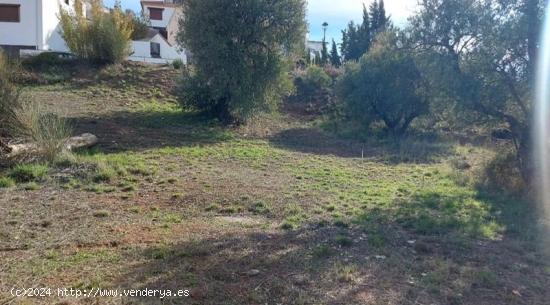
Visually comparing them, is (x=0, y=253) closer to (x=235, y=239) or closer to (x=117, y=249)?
Answer: (x=117, y=249)

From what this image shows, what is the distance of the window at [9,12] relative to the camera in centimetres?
2402

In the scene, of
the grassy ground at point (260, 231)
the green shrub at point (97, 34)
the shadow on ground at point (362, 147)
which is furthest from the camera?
the green shrub at point (97, 34)

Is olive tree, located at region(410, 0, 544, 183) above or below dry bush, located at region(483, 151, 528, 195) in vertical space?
above

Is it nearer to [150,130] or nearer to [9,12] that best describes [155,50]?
[9,12]

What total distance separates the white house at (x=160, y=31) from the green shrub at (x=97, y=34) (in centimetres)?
1230

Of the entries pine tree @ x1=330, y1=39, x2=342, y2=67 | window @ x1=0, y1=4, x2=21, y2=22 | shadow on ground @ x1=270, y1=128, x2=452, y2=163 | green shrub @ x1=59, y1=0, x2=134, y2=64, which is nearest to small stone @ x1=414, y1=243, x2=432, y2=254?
shadow on ground @ x1=270, y1=128, x2=452, y2=163

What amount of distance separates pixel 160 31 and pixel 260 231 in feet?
124

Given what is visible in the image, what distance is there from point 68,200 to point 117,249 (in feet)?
7.25

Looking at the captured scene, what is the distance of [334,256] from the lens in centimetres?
443

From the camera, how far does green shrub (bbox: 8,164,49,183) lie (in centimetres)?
683

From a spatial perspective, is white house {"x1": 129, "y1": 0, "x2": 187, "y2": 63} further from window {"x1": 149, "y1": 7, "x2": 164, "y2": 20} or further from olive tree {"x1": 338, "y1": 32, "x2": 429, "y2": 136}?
olive tree {"x1": 338, "y1": 32, "x2": 429, "y2": 136}

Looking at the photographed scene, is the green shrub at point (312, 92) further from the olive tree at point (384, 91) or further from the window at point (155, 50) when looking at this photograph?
the window at point (155, 50)

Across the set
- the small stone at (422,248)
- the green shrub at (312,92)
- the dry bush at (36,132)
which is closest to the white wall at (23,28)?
the green shrub at (312,92)

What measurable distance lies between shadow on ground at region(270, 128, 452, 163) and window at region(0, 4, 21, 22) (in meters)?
18.1
